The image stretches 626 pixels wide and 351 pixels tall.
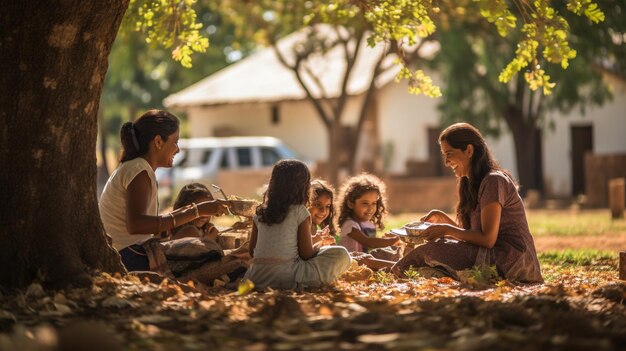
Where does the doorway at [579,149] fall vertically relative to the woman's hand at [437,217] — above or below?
above

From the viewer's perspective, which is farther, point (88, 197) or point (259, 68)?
point (259, 68)

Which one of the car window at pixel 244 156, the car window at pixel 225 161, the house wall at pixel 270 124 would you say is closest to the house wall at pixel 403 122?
the house wall at pixel 270 124

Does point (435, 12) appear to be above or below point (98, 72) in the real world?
above

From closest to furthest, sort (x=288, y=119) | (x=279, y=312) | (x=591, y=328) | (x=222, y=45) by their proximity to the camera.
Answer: (x=591, y=328) → (x=279, y=312) → (x=288, y=119) → (x=222, y=45)

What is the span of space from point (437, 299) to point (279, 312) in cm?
109

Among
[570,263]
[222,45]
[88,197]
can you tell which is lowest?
[570,263]

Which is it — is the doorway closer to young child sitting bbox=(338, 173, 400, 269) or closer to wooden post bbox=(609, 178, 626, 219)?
wooden post bbox=(609, 178, 626, 219)

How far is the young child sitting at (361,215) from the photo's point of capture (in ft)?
32.6

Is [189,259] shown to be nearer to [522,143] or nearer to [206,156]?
[206,156]

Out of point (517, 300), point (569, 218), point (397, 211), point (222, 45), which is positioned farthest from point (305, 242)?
point (222, 45)

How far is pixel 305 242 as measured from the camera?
8.15m

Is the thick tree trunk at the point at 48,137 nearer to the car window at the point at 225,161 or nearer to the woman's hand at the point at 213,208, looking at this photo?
the woman's hand at the point at 213,208

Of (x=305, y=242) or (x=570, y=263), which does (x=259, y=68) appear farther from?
(x=305, y=242)

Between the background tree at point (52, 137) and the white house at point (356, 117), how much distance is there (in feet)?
75.8
